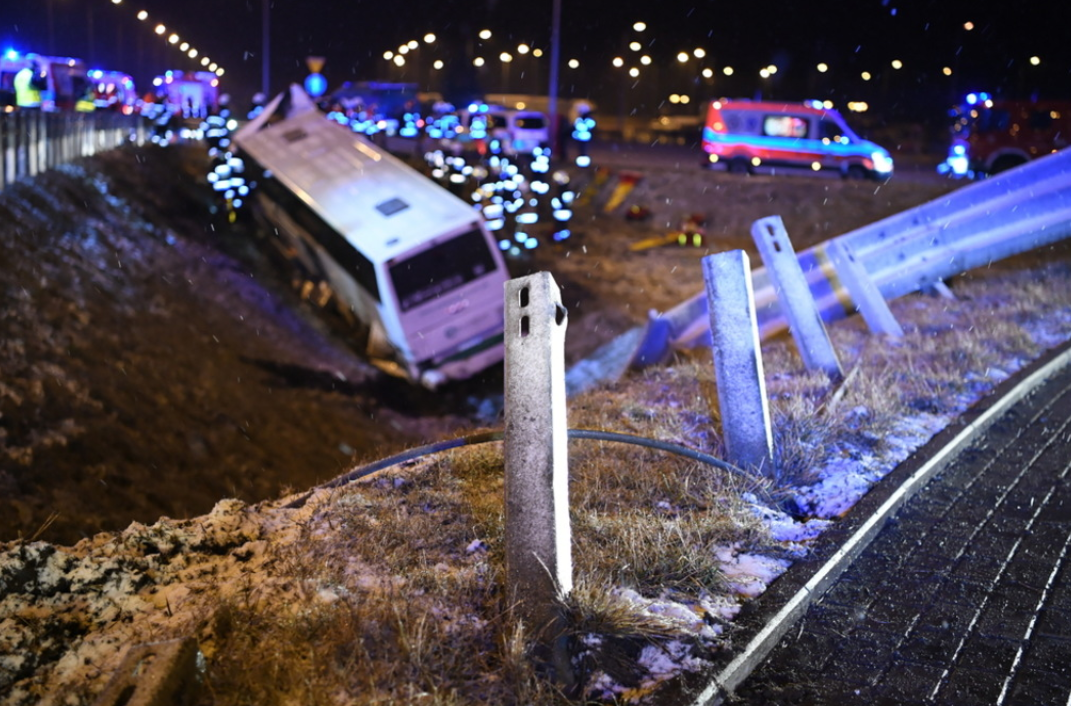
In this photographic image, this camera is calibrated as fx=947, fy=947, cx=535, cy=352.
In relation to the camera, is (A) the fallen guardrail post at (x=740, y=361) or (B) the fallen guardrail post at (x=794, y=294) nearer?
(A) the fallen guardrail post at (x=740, y=361)

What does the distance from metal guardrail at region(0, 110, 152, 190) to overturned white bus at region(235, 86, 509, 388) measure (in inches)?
190

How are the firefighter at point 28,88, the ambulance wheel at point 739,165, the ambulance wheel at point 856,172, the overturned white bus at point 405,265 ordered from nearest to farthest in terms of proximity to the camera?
the overturned white bus at point 405,265 < the ambulance wheel at point 856,172 < the ambulance wheel at point 739,165 < the firefighter at point 28,88

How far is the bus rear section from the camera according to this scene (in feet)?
82.3

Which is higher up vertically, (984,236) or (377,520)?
(984,236)

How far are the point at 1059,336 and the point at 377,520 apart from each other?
23.0 ft

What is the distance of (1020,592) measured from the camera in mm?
3676

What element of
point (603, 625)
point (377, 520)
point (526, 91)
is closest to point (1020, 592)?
point (603, 625)

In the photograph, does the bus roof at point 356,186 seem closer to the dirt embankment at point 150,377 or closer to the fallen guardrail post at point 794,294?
the dirt embankment at point 150,377

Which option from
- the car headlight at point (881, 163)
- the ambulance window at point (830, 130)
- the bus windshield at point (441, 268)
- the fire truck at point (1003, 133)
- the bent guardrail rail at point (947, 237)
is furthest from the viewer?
the ambulance window at point (830, 130)

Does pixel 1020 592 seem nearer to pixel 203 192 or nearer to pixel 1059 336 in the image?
pixel 1059 336

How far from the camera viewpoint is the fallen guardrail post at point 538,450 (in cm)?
292

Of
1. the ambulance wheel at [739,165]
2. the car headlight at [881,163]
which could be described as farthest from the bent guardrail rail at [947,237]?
the ambulance wheel at [739,165]

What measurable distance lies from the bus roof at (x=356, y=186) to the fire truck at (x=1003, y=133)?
1608 centimetres

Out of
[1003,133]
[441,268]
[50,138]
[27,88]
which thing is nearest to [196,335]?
[441,268]
